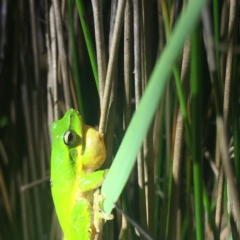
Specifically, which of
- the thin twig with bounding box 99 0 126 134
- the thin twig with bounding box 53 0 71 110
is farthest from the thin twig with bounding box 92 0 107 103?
the thin twig with bounding box 53 0 71 110

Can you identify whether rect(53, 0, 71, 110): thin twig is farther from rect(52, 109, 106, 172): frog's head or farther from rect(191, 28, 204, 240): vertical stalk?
rect(191, 28, 204, 240): vertical stalk

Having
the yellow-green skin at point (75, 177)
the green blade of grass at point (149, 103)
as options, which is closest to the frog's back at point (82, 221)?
the yellow-green skin at point (75, 177)

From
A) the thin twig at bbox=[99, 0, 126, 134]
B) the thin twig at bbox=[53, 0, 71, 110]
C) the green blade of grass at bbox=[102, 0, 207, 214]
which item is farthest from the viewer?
the thin twig at bbox=[53, 0, 71, 110]

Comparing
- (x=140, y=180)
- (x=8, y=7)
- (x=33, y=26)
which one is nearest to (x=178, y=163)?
(x=140, y=180)

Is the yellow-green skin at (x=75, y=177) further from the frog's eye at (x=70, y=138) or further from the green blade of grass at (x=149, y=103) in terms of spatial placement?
the green blade of grass at (x=149, y=103)

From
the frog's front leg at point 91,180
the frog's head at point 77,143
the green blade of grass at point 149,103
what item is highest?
the green blade of grass at point 149,103

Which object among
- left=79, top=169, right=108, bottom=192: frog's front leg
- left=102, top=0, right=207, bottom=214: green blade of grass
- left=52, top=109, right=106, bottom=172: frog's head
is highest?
left=102, top=0, right=207, bottom=214: green blade of grass

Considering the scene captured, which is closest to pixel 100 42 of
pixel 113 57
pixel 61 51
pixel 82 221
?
pixel 113 57

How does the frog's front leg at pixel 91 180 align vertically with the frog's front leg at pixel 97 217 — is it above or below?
above
